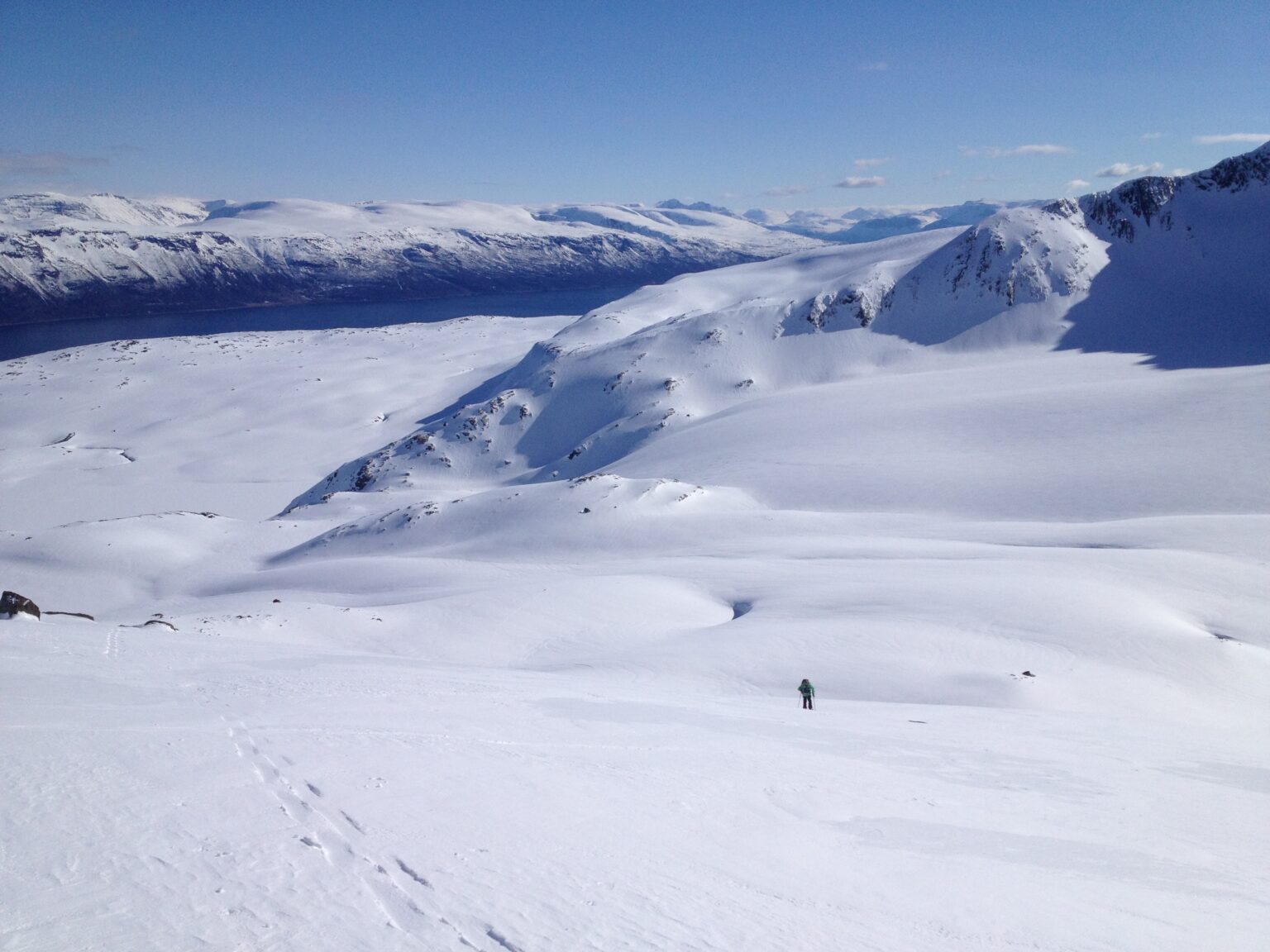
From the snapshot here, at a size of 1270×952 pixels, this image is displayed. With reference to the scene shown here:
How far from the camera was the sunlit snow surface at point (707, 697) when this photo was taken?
6957 mm

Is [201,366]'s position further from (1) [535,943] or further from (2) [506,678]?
(1) [535,943]

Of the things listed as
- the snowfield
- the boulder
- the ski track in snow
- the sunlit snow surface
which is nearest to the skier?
the snowfield

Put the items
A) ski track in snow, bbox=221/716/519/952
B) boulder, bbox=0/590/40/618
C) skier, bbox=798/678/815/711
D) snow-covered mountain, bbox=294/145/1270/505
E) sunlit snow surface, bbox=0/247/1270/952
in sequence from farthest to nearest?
snow-covered mountain, bbox=294/145/1270/505 < boulder, bbox=0/590/40/618 < skier, bbox=798/678/815/711 < sunlit snow surface, bbox=0/247/1270/952 < ski track in snow, bbox=221/716/519/952

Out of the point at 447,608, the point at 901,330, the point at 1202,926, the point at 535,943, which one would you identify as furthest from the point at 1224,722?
the point at 901,330

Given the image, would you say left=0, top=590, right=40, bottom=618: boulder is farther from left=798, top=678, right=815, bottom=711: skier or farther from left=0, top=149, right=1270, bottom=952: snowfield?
left=798, top=678, right=815, bottom=711: skier

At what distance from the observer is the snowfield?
7.04 m

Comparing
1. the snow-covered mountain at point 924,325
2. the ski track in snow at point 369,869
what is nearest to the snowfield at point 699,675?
the ski track in snow at point 369,869

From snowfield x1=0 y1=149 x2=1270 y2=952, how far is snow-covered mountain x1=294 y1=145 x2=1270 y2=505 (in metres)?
0.71

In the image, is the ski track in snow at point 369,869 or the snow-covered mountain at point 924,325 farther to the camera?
the snow-covered mountain at point 924,325

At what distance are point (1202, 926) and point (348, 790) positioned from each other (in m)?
9.00

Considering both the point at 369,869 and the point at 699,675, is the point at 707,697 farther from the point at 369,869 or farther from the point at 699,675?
the point at 369,869

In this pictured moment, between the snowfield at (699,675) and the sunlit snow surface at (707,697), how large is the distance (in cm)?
8

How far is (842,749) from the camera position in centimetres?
1288

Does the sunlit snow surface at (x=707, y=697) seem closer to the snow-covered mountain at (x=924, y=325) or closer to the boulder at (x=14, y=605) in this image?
the boulder at (x=14, y=605)
